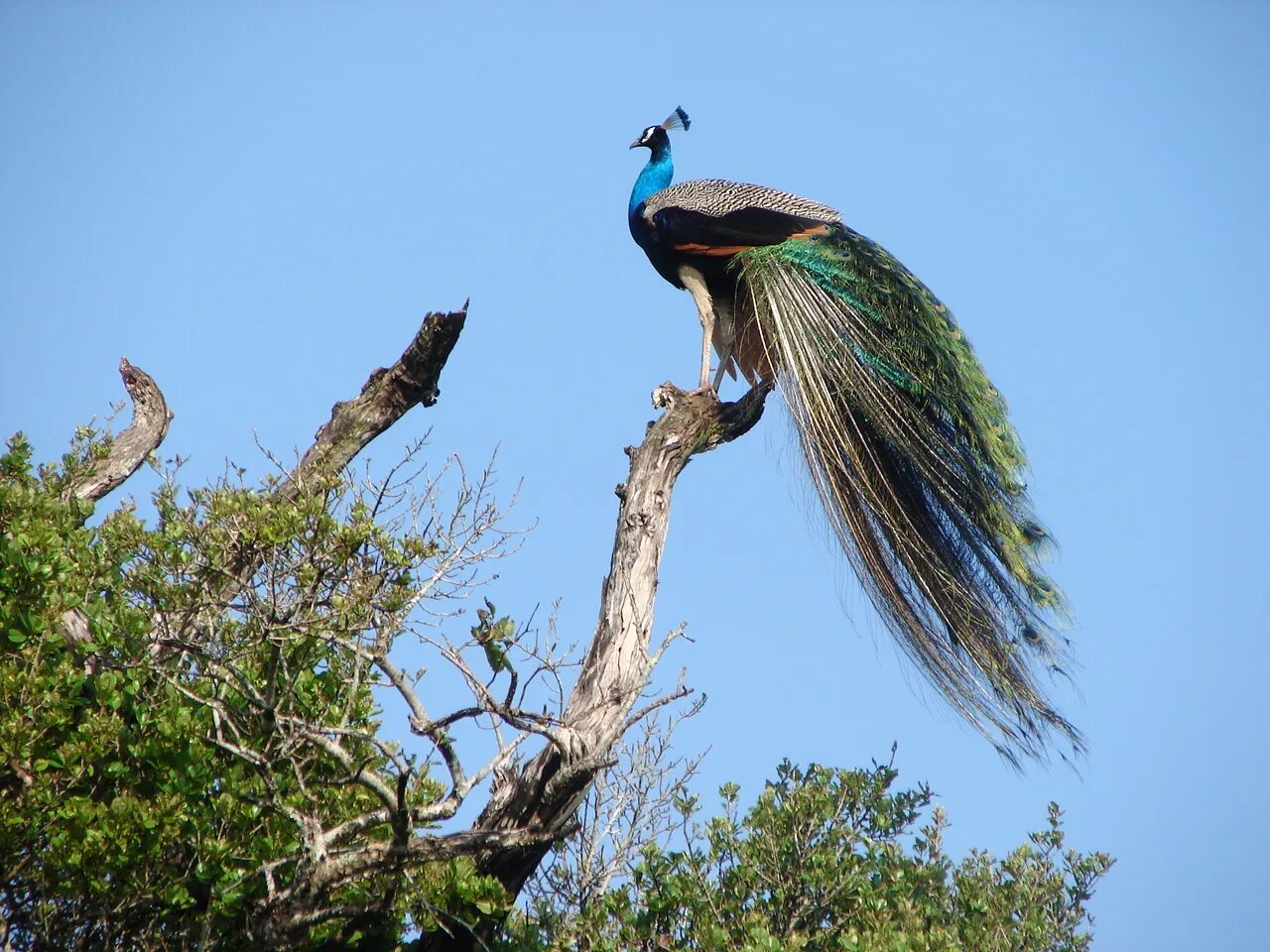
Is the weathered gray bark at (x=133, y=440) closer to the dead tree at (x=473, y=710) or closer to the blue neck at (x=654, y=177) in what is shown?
the dead tree at (x=473, y=710)

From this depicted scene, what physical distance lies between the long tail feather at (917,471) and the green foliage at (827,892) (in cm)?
72

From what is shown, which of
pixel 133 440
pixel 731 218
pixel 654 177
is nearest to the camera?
pixel 133 440

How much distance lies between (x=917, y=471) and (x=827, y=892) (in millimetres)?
2146

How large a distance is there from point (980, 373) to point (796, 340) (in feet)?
3.96

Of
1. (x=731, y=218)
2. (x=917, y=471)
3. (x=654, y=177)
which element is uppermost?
(x=654, y=177)

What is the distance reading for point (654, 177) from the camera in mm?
8719

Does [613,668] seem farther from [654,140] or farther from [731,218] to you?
[654,140]

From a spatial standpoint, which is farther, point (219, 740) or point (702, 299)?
point (702, 299)

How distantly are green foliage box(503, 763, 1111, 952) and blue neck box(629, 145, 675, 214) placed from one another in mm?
4034

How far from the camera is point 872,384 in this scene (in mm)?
6789

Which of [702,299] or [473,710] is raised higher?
[702,299]

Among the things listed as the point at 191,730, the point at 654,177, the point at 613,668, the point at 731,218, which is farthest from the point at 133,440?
the point at 654,177

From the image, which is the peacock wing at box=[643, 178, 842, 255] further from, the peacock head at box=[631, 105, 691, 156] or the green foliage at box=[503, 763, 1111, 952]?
the green foliage at box=[503, 763, 1111, 952]

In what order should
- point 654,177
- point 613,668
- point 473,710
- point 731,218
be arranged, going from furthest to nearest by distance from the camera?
point 654,177, point 731,218, point 613,668, point 473,710
